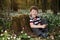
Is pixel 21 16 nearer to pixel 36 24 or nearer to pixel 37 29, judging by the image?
pixel 36 24

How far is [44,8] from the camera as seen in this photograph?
1271cm

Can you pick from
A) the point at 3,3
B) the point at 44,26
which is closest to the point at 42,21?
the point at 44,26

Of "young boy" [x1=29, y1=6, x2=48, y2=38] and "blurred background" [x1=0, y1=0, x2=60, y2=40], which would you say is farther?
"blurred background" [x1=0, y1=0, x2=60, y2=40]

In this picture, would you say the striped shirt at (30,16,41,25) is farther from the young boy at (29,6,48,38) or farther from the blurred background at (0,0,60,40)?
the blurred background at (0,0,60,40)

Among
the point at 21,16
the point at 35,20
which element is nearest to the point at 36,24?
the point at 35,20

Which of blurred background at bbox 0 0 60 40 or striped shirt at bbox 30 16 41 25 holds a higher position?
striped shirt at bbox 30 16 41 25

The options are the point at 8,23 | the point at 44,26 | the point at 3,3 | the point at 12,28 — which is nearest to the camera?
the point at 44,26

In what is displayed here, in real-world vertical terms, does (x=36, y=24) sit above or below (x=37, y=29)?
above

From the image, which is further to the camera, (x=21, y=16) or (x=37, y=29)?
(x=21, y=16)

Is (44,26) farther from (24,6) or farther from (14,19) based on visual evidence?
(24,6)

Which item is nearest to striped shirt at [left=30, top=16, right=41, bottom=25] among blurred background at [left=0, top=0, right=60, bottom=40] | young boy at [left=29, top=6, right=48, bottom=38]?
young boy at [left=29, top=6, right=48, bottom=38]

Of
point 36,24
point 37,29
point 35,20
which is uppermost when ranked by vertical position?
point 35,20

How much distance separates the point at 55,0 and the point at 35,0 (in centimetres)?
104

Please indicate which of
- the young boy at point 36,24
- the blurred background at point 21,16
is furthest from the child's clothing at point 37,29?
the blurred background at point 21,16
